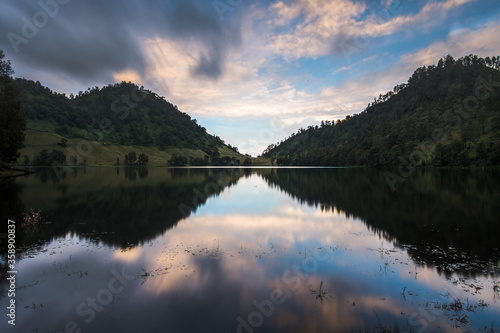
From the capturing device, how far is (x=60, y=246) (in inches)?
639

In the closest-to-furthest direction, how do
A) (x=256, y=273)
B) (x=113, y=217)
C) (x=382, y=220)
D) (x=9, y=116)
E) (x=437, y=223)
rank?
(x=256, y=273)
(x=437, y=223)
(x=382, y=220)
(x=113, y=217)
(x=9, y=116)

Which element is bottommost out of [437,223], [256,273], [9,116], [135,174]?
[256,273]

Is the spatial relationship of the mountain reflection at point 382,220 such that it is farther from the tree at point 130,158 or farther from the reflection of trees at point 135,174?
the tree at point 130,158

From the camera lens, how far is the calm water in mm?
8766

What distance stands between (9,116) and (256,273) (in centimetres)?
7888

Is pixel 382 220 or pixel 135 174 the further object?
pixel 135 174

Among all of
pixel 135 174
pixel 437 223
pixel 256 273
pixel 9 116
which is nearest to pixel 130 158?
pixel 135 174

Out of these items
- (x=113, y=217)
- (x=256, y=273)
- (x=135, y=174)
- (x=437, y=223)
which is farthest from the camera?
(x=135, y=174)

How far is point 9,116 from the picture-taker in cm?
6250

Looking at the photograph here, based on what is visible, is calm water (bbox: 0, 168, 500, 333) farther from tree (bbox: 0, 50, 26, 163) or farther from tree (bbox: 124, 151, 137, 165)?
tree (bbox: 124, 151, 137, 165)

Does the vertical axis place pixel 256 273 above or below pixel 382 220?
below

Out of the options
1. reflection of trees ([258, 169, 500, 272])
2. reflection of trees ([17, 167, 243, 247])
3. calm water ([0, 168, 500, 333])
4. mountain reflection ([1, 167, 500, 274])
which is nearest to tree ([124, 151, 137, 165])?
mountain reflection ([1, 167, 500, 274])

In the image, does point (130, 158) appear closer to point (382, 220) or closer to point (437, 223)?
point (382, 220)

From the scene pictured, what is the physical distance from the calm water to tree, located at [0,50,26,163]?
162ft
